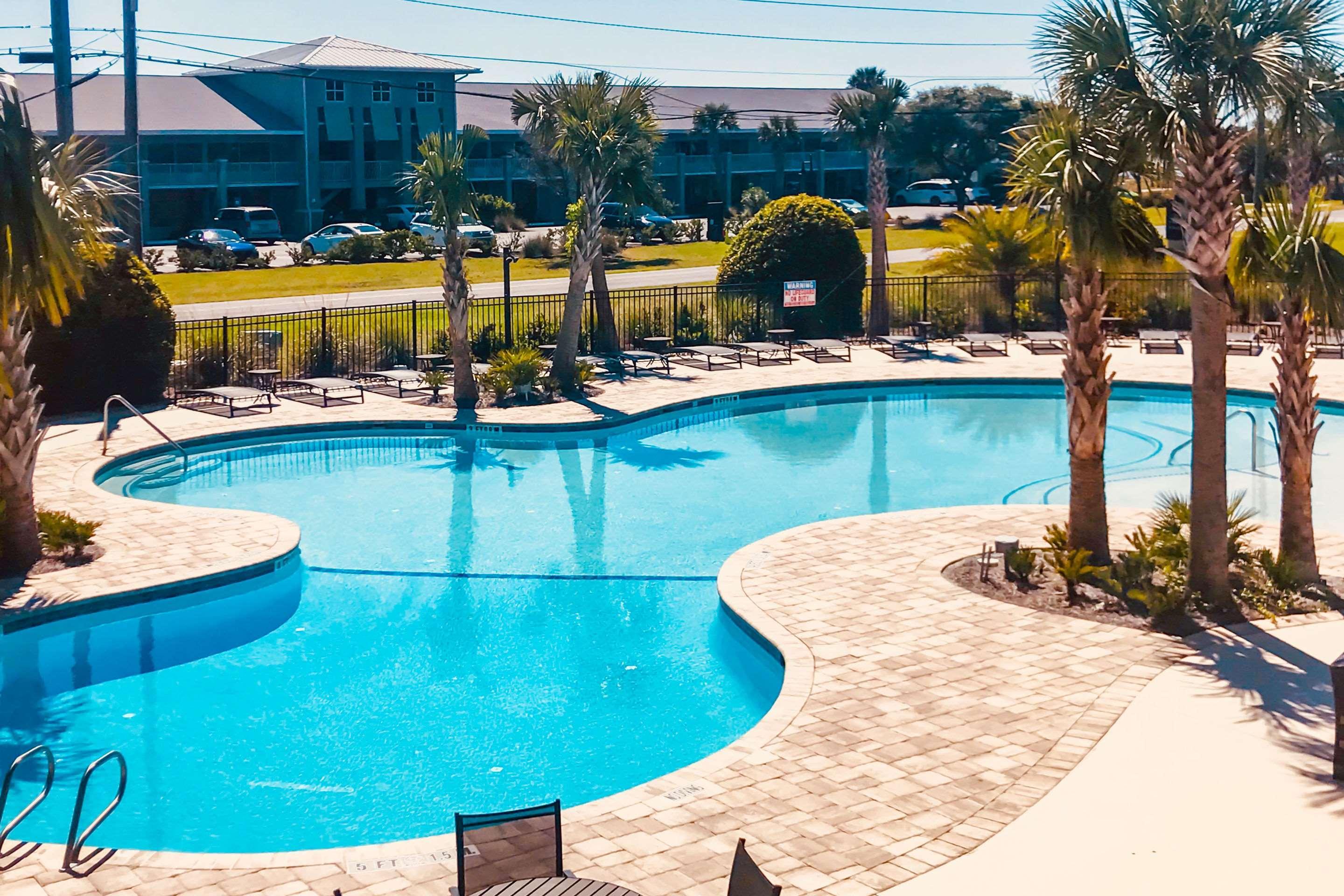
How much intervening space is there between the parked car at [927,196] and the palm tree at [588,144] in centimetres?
4665

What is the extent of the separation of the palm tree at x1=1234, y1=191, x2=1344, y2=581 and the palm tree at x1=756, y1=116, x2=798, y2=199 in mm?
54763

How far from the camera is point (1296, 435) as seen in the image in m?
13.0

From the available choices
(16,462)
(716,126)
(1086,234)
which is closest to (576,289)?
(16,462)

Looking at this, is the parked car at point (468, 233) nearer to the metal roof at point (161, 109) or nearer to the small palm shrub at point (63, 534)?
the metal roof at point (161, 109)

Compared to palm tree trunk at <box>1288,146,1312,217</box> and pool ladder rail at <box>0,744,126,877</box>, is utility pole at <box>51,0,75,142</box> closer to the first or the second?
pool ladder rail at <box>0,744,126,877</box>

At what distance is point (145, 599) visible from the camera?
1400 cm

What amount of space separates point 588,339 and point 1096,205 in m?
18.1

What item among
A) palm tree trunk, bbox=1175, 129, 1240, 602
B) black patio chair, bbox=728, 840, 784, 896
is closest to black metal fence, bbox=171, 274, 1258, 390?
palm tree trunk, bbox=1175, 129, 1240, 602

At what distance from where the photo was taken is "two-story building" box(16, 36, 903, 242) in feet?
183

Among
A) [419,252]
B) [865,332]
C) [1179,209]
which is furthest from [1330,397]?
[419,252]

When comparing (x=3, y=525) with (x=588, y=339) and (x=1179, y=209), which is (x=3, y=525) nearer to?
(x=1179, y=209)

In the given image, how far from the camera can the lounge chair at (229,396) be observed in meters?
23.5

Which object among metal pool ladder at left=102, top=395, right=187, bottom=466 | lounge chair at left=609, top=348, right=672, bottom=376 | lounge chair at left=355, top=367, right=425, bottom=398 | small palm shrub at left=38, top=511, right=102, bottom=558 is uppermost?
lounge chair at left=609, top=348, right=672, bottom=376

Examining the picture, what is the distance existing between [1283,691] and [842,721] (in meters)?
3.43
